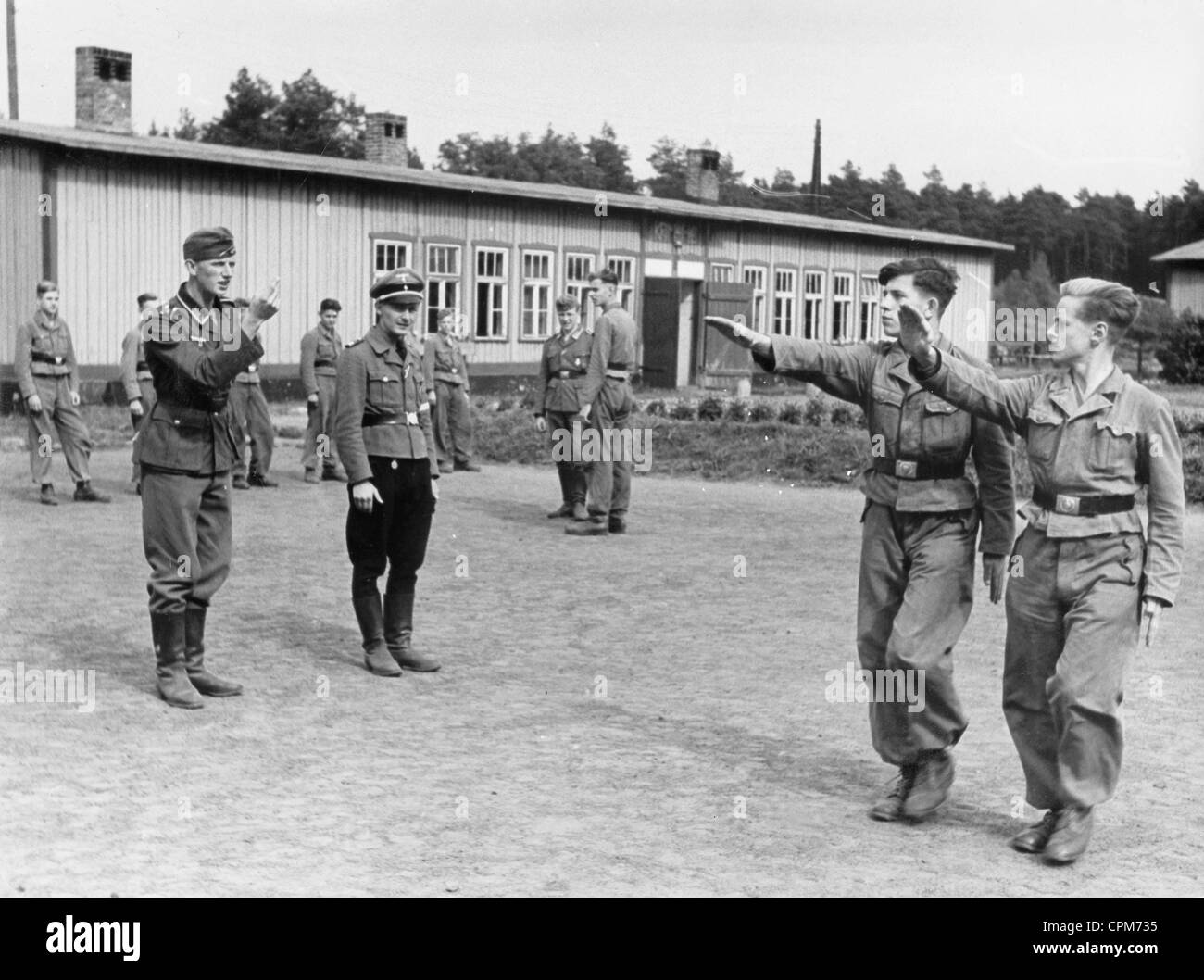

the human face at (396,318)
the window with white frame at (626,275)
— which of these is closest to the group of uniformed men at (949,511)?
the human face at (396,318)

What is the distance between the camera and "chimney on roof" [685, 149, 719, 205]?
43.3m

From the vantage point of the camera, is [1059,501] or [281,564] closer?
[1059,501]

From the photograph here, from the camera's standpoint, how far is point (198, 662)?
8078 mm

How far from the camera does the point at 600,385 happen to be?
14.2 m

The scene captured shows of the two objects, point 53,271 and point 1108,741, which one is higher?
point 53,271

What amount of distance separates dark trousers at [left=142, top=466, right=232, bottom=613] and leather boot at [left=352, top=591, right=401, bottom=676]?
94 centimetres

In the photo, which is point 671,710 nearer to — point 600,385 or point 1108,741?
point 1108,741

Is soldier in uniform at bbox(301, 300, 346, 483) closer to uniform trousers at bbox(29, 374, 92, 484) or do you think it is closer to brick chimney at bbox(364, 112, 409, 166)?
uniform trousers at bbox(29, 374, 92, 484)

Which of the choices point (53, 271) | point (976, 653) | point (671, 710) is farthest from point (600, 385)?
point (53, 271)

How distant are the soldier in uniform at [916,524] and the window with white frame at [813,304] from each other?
115 ft

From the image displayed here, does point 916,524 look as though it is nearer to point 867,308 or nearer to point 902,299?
point 902,299

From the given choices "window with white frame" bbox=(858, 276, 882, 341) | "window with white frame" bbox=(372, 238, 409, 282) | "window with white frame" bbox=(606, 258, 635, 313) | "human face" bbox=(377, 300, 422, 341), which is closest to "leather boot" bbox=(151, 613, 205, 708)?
"human face" bbox=(377, 300, 422, 341)

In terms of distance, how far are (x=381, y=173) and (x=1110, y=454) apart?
25991mm

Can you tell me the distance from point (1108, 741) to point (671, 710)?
2.72 metres
